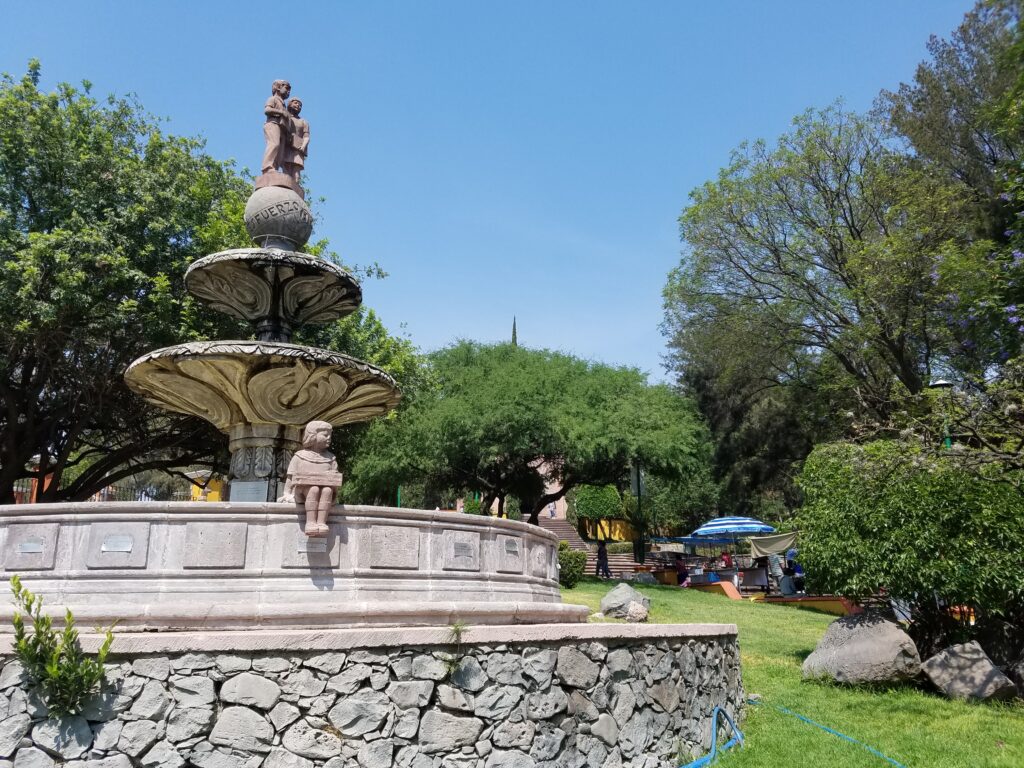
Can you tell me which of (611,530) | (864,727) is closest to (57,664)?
(864,727)

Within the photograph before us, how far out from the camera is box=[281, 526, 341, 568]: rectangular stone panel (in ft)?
22.6

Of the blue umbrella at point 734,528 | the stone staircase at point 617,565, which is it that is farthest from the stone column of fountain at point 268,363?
the stone staircase at point 617,565

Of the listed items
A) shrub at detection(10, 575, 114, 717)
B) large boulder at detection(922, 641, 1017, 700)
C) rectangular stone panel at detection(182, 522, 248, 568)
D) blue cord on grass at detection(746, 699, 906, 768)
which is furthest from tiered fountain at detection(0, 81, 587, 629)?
large boulder at detection(922, 641, 1017, 700)

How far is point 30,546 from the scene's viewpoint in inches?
268

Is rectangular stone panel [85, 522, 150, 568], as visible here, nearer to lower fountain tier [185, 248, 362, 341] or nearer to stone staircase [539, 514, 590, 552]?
lower fountain tier [185, 248, 362, 341]

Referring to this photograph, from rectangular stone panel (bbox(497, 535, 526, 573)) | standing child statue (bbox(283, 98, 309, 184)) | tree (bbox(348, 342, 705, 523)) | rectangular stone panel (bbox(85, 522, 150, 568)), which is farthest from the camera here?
tree (bbox(348, 342, 705, 523))

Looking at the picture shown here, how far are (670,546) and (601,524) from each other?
809 centimetres

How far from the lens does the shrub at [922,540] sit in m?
10.5

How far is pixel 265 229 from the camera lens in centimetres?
1127

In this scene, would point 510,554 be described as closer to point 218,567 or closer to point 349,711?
point 349,711

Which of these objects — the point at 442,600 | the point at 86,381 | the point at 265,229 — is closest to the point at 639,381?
the point at 86,381

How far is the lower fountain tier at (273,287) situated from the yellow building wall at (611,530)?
39099 millimetres

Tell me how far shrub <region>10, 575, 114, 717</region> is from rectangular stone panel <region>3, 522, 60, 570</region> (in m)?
1.41

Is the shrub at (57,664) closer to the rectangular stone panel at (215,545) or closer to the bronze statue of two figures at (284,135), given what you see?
the rectangular stone panel at (215,545)
